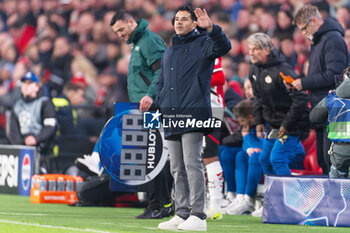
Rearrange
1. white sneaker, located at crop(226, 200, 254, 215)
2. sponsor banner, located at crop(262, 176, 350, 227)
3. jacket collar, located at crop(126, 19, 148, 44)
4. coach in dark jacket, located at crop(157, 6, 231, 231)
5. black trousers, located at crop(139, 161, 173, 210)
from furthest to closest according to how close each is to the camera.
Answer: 1. white sneaker, located at crop(226, 200, 254, 215)
2. jacket collar, located at crop(126, 19, 148, 44)
3. black trousers, located at crop(139, 161, 173, 210)
4. sponsor banner, located at crop(262, 176, 350, 227)
5. coach in dark jacket, located at crop(157, 6, 231, 231)

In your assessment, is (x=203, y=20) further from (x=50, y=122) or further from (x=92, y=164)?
→ (x=50, y=122)

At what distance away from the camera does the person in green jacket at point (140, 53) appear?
7426 millimetres

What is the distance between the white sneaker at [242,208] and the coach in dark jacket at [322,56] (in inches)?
43.2

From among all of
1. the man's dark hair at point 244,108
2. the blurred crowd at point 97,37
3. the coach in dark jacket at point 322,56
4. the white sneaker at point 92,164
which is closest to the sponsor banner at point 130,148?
the coach in dark jacket at point 322,56

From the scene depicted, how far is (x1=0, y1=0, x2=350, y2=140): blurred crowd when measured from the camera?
455 inches

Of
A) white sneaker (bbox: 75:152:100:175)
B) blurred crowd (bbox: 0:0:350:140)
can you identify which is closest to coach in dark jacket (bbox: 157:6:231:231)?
white sneaker (bbox: 75:152:100:175)

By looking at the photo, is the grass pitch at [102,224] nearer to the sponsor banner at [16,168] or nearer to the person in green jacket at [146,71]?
the person in green jacket at [146,71]

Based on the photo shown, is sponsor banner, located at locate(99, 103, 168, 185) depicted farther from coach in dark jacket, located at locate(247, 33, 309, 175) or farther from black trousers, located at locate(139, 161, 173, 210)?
coach in dark jacket, located at locate(247, 33, 309, 175)

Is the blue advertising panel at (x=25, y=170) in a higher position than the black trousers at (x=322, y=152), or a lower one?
lower

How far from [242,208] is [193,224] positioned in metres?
2.93

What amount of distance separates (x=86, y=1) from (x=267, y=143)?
992cm

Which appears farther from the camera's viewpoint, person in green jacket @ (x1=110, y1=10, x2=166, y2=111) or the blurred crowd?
the blurred crowd

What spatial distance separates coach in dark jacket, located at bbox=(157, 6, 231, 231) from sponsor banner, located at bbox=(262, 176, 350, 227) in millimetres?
968

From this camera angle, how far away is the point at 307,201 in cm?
676
